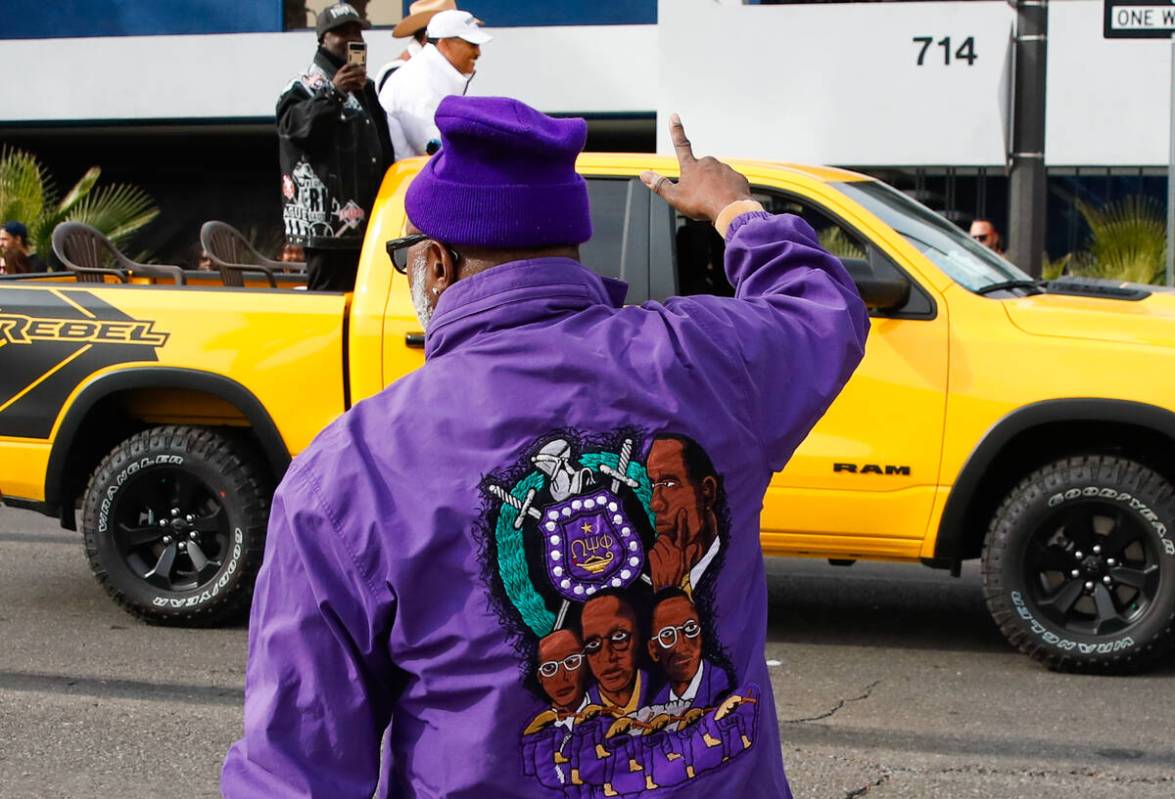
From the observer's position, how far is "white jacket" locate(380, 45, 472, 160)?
7445mm

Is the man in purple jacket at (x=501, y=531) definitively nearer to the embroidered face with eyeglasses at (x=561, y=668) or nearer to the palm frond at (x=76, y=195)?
the embroidered face with eyeglasses at (x=561, y=668)

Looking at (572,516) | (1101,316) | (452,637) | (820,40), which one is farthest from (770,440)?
(820,40)

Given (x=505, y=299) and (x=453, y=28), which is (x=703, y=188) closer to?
(x=505, y=299)

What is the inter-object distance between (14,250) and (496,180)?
1079cm

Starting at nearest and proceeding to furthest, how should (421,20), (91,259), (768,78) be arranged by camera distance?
(91,259) → (421,20) → (768,78)

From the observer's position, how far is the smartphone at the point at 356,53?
689 centimetres

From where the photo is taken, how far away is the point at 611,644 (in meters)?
1.82

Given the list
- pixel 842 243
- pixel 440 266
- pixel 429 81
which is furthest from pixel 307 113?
pixel 440 266

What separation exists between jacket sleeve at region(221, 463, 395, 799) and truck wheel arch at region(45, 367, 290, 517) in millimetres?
4642

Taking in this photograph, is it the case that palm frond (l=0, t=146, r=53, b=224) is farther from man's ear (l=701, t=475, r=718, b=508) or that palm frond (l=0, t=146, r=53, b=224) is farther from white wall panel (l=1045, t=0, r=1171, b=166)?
man's ear (l=701, t=475, r=718, b=508)

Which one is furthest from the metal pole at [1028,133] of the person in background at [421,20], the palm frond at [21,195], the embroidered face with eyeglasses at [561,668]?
the palm frond at [21,195]

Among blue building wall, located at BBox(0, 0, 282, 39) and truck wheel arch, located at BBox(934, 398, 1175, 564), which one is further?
blue building wall, located at BBox(0, 0, 282, 39)

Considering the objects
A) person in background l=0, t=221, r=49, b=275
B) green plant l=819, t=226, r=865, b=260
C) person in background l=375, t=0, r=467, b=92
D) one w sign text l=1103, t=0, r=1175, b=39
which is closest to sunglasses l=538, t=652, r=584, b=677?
green plant l=819, t=226, r=865, b=260

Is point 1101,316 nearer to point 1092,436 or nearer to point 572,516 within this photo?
point 1092,436
